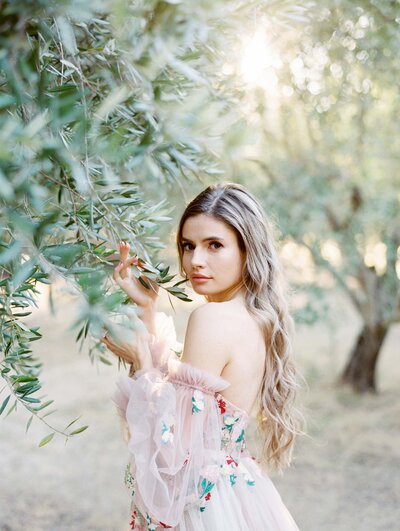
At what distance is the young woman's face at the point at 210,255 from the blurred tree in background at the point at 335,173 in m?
3.72

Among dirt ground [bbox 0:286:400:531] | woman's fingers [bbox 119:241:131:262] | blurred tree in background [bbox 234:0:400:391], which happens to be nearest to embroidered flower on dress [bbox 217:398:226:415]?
woman's fingers [bbox 119:241:131:262]

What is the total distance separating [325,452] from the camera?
289 inches

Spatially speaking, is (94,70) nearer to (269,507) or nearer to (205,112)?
(205,112)

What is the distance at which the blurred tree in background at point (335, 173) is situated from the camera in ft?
18.7

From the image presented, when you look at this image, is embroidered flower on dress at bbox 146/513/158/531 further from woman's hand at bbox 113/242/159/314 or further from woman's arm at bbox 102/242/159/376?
woman's hand at bbox 113/242/159/314

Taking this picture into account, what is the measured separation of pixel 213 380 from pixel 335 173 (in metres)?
5.52

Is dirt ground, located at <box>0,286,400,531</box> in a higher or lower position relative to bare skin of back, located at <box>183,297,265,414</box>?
lower

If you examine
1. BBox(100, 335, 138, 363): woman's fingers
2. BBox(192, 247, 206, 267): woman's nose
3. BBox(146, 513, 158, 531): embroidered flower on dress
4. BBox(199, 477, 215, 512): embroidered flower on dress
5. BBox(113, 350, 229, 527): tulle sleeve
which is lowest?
BBox(146, 513, 158, 531): embroidered flower on dress

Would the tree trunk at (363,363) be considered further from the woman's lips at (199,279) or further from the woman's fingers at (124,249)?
the woman's fingers at (124,249)

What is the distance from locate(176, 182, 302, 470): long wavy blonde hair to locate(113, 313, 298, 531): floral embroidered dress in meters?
0.22

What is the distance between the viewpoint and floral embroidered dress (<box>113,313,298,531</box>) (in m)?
1.78

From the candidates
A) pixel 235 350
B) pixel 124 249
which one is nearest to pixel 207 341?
pixel 235 350

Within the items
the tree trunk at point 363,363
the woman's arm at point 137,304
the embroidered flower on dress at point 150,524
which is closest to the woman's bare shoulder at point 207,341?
the woman's arm at point 137,304

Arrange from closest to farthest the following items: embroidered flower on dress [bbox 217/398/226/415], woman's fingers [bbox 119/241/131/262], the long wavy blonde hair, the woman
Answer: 1. woman's fingers [bbox 119/241/131/262]
2. the woman
3. embroidered flower on dress [bbox 217/398/226/415]
4. the long wavy blonde hair
